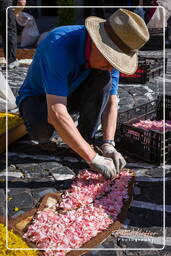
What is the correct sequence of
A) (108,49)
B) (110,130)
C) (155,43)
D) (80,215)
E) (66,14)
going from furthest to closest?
(66,14) → (155,43) → (110,130) → (80,215) → (108,49)

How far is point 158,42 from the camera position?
1095cm

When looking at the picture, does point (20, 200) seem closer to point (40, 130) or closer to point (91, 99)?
point (40, 130)

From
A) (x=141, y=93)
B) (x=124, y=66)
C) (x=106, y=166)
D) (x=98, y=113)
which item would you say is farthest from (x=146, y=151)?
(x=141, y=93)

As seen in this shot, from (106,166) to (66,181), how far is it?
0.66 metres

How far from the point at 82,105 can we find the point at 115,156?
684 mm

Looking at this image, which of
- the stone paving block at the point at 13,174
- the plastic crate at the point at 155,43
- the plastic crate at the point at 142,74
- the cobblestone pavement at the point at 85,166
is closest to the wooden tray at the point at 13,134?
the cobblestone pavement at the point at 85,166

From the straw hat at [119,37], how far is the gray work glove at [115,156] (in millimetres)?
806

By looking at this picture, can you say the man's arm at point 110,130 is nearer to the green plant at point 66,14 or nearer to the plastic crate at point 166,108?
the plastic crate at point 166,108

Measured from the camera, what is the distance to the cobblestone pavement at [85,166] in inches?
112

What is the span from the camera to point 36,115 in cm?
376

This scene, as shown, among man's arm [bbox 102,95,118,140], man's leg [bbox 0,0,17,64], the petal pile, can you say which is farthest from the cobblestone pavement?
man's leg [bbox 0,0,17,64]

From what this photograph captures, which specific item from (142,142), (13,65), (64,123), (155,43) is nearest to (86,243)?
(64,123)

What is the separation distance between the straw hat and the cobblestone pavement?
111 centimetres

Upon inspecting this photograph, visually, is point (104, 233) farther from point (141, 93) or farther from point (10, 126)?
point (141, 93)
